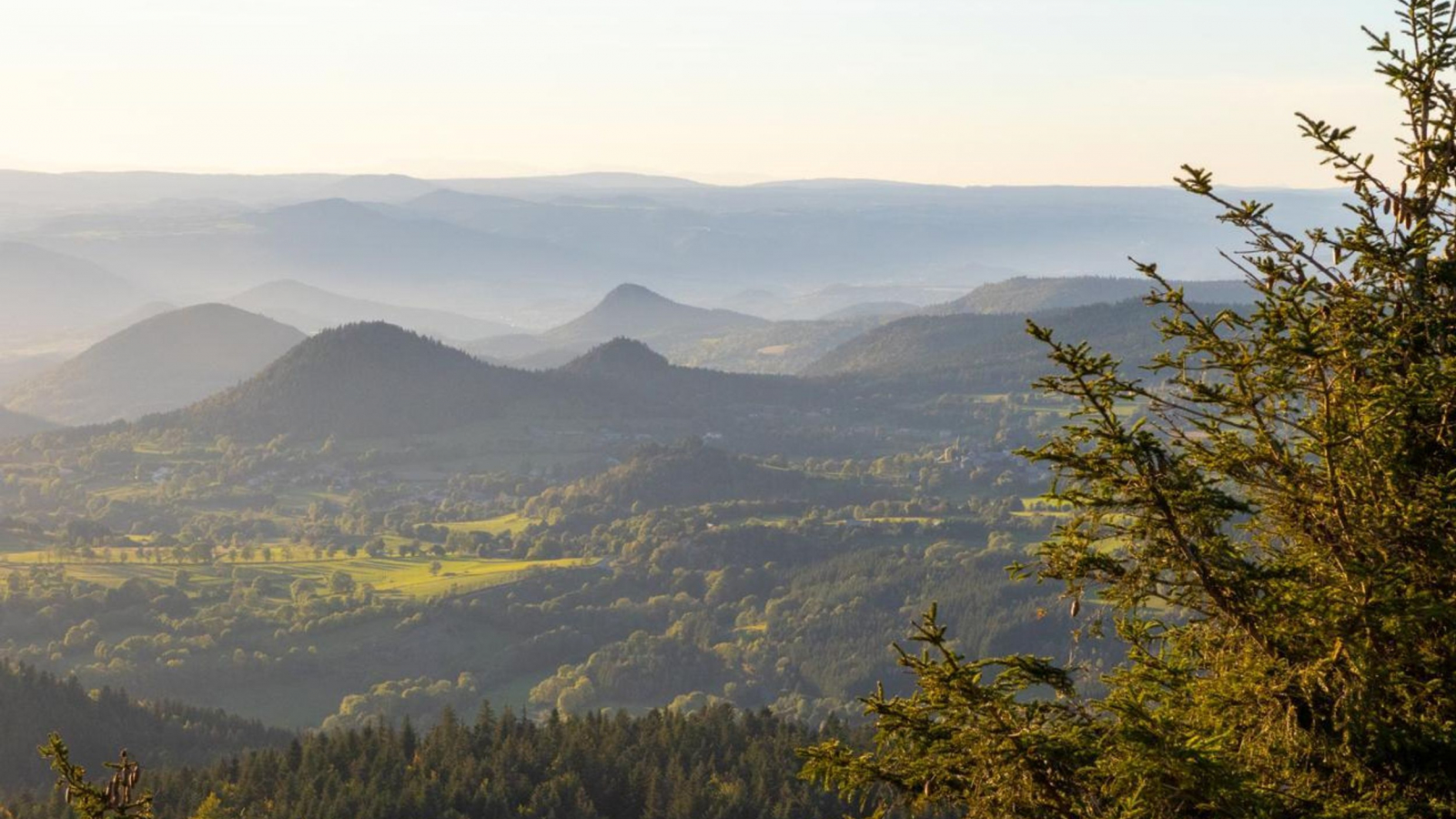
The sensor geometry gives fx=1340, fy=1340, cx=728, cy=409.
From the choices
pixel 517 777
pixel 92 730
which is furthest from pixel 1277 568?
pixel 92 730

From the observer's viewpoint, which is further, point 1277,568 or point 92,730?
point 92,730

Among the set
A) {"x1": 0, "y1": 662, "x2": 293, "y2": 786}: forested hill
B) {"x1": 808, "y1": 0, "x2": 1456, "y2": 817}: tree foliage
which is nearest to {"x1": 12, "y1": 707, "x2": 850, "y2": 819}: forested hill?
{"x1": 0, "y1": 662, "x2": 293, "y2": 786}: forested hill

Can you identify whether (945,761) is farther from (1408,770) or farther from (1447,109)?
(1447,109)

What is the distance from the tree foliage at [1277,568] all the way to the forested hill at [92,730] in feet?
426

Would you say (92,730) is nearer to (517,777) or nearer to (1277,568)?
(517,777)

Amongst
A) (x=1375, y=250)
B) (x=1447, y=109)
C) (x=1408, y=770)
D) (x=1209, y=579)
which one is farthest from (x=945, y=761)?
(x=1447, y=109)

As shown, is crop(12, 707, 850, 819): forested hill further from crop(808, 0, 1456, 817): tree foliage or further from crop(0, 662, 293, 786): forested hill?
crop(808, 0, 1456, 817): tree foliage

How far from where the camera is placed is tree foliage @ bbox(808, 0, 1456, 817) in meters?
15.3

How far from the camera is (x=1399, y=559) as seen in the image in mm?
16328

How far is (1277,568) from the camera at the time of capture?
53.5ft

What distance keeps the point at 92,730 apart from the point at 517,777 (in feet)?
204

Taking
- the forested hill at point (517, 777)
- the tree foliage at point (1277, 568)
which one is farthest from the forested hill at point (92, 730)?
the tree foliage at point (1277, 568)

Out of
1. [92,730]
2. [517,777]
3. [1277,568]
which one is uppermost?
[1277,568]

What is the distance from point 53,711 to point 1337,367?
148098 millimetres
